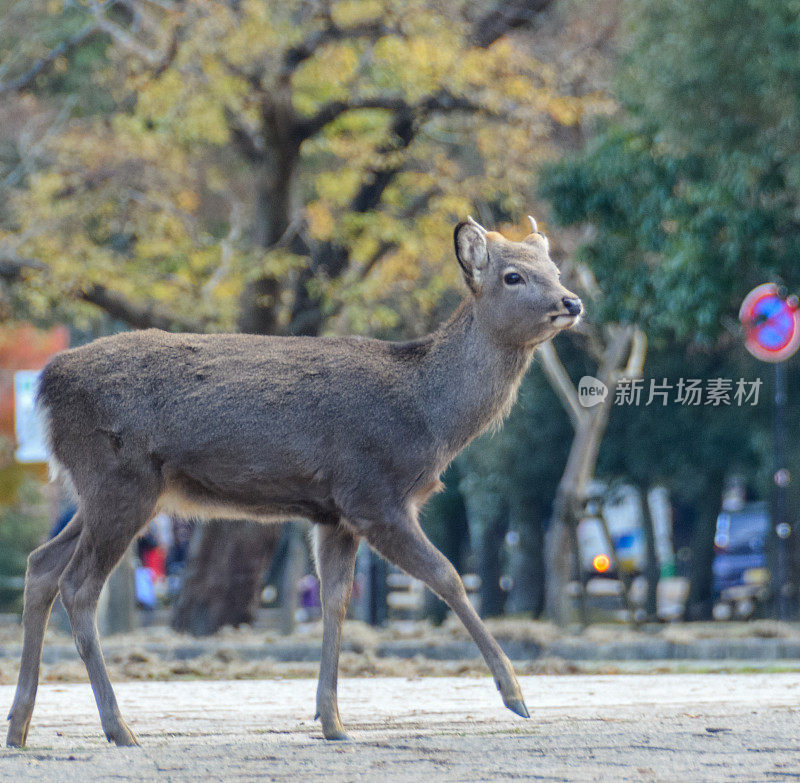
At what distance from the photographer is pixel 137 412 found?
6.56 meters

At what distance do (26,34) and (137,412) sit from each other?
13660 mm

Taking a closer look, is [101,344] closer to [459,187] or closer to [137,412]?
[137,412]

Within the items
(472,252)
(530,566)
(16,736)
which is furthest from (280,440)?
(530,566)

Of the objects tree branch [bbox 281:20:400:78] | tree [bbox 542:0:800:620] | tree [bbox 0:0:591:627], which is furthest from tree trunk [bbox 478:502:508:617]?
tree branch [bbox 281:20:400:78]

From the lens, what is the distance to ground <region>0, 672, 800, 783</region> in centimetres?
518

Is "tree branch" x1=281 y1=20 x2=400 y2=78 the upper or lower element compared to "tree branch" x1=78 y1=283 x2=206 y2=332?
upper

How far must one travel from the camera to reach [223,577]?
1703 cm

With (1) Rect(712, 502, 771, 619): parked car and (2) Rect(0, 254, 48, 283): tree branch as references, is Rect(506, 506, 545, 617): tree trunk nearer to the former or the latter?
(1) Rect(712, 502, 771, 619): parked car

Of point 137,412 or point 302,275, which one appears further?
point 302,275

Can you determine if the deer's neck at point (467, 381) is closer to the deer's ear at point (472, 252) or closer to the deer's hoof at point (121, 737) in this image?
the deer's ear at point (472, 252)

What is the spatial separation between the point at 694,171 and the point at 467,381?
979 centimetres

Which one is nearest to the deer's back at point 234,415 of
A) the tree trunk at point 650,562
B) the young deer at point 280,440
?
the young deer at point 280,440

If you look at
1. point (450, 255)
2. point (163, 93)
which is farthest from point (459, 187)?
point (163, 93)

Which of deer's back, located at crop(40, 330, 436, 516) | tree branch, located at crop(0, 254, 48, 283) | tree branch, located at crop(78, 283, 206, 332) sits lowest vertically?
deer's back, located at crop(40, 330, 436, 516)
